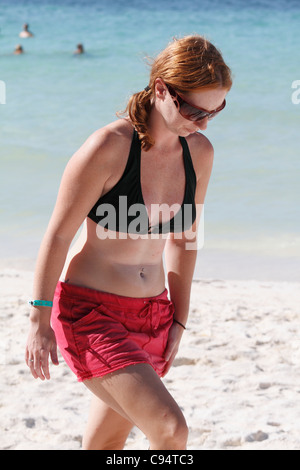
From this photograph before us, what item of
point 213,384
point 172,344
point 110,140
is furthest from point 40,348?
point 213,384

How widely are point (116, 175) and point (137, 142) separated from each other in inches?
5.9

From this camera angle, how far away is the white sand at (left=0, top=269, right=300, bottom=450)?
3520mm

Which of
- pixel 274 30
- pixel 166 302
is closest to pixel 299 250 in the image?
pixel 166 302

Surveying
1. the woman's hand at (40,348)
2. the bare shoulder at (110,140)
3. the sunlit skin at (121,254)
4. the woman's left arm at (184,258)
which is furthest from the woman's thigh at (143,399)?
the bare shoulder at (110,140)

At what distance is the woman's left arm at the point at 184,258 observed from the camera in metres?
2.69

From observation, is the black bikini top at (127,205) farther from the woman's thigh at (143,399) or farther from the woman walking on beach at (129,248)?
the woman's thigh at (143,399)

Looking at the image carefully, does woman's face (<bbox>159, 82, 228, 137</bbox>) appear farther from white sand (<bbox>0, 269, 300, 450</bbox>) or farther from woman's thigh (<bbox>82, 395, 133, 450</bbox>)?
white sand (<bbox>0, 269, 300, 450</bbox>)

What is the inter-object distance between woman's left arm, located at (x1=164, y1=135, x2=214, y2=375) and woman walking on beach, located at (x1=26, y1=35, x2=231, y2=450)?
0.05ft

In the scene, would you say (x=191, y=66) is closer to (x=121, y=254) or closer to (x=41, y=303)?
(x=121, y=254)

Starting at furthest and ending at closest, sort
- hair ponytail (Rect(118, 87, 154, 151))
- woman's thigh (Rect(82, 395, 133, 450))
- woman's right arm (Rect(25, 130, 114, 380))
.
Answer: woman's thigh (Rect(82, 395, 133, 450)), hair ponytail (Rect(118, 87, 154, 151)), woman's right arm (Rect(25, 130, 114, 380))

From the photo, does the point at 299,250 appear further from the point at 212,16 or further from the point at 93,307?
the point at 212,16

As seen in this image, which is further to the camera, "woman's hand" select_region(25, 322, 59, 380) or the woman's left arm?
the woman's left arm

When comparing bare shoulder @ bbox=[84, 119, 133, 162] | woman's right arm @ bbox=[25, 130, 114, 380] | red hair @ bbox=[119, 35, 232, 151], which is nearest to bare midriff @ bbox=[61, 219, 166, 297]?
woman's right arm @ bbox=[25, 130, 114, 380]

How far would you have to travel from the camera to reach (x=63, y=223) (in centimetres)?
232
